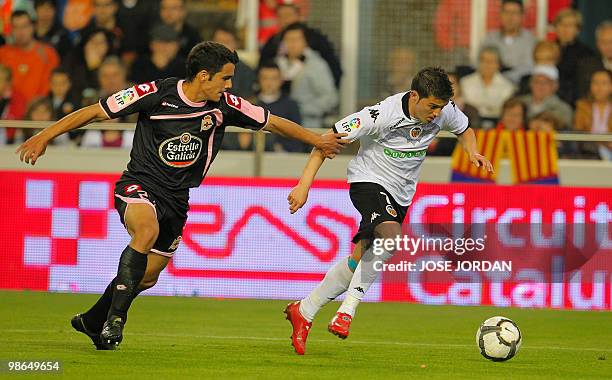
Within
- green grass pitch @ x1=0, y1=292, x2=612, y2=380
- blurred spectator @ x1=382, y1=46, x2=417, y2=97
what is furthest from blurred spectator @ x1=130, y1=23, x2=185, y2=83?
green grass pitch @ x1=0, y1=292, x2=612, y2=380

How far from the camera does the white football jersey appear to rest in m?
9.62

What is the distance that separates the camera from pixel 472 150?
9945mm

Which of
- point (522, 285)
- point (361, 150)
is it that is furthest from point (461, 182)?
point (361, 150)

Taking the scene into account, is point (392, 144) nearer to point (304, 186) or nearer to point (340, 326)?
point (304, 186)

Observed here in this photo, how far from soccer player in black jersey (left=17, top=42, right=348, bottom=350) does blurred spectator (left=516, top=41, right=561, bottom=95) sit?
7.34m

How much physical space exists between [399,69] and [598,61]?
8.25ft

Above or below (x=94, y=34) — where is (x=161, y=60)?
below

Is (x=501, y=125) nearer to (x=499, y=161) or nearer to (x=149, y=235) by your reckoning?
(x=499, y=161)

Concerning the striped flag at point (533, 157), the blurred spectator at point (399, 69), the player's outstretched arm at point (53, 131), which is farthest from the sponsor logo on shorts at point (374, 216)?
the blurred spectator at point (399, 69)

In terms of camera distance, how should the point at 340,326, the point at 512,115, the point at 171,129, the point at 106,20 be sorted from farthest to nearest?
the point at 106,20 → the point at 512,115 → the point at 171,129 → the point at 340,326

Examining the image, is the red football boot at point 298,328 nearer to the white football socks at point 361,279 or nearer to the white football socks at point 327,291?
the white football socks at point 327,291

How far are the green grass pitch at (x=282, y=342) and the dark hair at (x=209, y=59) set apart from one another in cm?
198

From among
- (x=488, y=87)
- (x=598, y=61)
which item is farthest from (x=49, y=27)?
(x=598, y=61)

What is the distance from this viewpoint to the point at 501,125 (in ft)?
52.2
